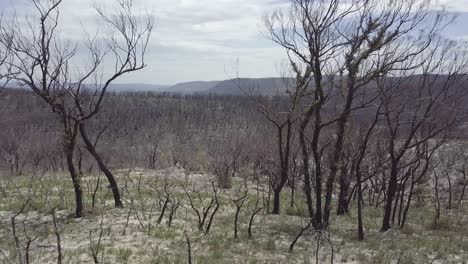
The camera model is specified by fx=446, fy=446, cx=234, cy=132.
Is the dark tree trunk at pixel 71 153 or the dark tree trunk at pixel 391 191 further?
the dark tree trunk at pixel 391 191

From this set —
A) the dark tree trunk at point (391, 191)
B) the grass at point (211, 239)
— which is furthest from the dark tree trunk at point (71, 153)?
the dark tree trunk at point (391, 191)

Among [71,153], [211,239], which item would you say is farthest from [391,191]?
[71,153]

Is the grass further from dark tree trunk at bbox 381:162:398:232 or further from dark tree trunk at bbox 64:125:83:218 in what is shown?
dark tree trunk at bbox 64:125:83:218

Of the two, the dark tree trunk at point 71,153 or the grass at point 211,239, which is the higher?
the dark tree trunk at point 71,153

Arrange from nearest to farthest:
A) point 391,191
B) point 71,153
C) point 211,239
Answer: point 211,239
point 71,153
point 391,191

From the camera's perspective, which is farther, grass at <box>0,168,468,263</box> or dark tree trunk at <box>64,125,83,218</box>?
dark tree trunk at <box>64,125,83,218</box>

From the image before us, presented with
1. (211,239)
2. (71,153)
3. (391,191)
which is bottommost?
(211,239)

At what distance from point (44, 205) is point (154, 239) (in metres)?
5.33

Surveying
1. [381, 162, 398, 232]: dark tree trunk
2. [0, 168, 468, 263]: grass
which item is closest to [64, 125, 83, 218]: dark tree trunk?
[0, 168, 468, 263]: grass

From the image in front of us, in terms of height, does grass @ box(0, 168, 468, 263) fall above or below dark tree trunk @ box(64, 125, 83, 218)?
below

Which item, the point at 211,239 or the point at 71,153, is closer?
the point at 211,239

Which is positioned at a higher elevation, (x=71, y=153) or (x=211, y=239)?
(x=71, y=153)

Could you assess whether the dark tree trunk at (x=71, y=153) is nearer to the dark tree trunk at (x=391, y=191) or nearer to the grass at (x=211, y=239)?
the grass at (x=211, y=239)

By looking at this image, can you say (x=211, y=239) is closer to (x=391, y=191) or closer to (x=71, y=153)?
(x=71, y=153)
